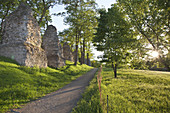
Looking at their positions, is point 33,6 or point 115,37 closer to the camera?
point 115,37

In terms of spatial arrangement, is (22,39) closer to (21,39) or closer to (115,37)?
(21,39)

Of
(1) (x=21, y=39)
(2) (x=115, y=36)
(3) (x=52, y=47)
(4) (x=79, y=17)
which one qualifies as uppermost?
(4) (x=79, y=17)

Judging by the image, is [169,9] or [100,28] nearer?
[169,9]

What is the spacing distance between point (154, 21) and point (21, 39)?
40.3ft

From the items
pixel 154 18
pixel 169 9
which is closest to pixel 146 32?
pixel 154 18

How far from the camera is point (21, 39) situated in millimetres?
10828

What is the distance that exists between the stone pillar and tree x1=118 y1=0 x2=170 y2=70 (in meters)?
10.6

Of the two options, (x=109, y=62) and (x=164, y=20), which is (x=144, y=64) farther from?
(x=109, y=62)

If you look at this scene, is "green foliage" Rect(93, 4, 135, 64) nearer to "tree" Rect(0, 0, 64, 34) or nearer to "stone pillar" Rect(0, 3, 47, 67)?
"stone pillar" Rect(0, 3, 47, 67)

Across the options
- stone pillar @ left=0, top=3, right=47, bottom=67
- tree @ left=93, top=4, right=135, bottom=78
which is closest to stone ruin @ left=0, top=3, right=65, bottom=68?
stone pillar @ left=0, top=3, right=47, bottom=67

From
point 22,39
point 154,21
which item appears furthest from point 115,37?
point 22,39

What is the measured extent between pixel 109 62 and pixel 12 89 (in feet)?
30.2

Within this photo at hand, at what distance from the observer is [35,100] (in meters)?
5.48

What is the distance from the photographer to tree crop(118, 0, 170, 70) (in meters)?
6.47
